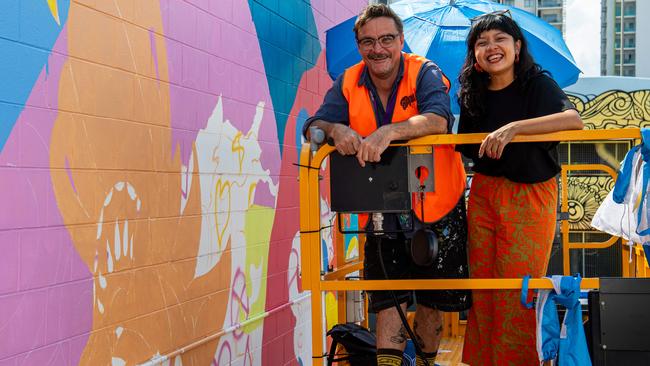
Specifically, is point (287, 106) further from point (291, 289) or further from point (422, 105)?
point (422, 105)

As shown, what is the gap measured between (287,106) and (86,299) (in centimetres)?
276

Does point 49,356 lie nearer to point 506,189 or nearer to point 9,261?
point 9,261

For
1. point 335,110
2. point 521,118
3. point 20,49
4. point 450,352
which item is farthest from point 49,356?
point 450,352

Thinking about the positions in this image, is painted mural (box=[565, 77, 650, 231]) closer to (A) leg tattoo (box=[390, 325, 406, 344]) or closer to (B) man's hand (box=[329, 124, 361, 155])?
(A) leg tattoo (box=[390, 325, 406, 344])

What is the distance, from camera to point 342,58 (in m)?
6.18

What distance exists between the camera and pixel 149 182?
362cm

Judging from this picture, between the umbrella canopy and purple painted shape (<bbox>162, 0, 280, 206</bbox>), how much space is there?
4.59 ft

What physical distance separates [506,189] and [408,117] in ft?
1.77

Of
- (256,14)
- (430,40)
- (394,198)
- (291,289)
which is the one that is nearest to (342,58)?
(430,40)

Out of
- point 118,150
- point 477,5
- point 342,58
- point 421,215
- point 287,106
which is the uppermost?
point 477,5

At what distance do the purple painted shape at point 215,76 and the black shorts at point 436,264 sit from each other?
114 cm

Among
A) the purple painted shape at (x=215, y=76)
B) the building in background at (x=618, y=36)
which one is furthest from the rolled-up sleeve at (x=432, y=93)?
the building in background at (x=618, y=36)

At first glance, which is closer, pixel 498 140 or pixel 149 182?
pixel 498 140

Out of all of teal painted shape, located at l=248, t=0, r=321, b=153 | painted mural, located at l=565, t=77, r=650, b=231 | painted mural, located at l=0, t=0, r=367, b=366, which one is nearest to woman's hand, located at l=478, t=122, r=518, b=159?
painted mural, located at l=0, t=0, r=367, b=366
